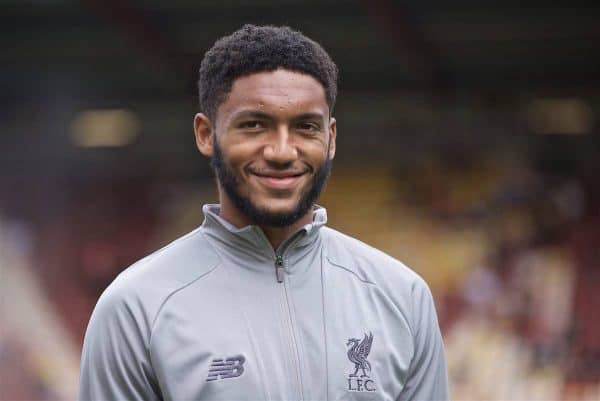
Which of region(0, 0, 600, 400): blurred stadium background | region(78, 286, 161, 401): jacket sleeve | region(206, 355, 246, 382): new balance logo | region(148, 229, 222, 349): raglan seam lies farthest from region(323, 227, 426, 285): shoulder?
region(0, 0, 600, 400): blurred stadium background

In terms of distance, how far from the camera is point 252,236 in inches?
102

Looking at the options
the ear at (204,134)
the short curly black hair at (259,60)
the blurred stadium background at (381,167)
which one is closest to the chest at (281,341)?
the ear at (204,134)

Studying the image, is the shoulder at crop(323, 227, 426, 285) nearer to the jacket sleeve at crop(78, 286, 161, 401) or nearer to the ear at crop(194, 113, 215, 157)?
the ear at crop(194, 113, 215, 157)

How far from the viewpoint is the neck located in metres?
2.62

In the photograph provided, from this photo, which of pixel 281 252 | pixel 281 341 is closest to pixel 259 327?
pixel 281 341

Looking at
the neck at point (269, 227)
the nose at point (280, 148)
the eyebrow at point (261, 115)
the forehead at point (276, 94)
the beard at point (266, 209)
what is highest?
the forehead at point (276, 94)

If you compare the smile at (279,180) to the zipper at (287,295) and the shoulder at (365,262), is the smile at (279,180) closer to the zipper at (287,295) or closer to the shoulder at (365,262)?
the zipper at (287,295)

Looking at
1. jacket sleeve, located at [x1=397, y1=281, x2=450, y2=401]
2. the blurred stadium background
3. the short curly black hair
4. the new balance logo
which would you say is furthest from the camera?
the blurred stadium background

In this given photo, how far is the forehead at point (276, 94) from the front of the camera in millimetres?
2521

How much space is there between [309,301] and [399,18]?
6.98 metres

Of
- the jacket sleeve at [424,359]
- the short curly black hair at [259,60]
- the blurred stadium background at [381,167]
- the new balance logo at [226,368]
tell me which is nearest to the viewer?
the new balance logo at [226,368]

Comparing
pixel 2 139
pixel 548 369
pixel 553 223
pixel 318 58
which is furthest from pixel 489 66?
pixel 318 58

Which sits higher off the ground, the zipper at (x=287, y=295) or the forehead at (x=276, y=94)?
the forehead at (x=276, y=94)

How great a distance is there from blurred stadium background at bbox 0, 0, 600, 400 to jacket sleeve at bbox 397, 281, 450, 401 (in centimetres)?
696
